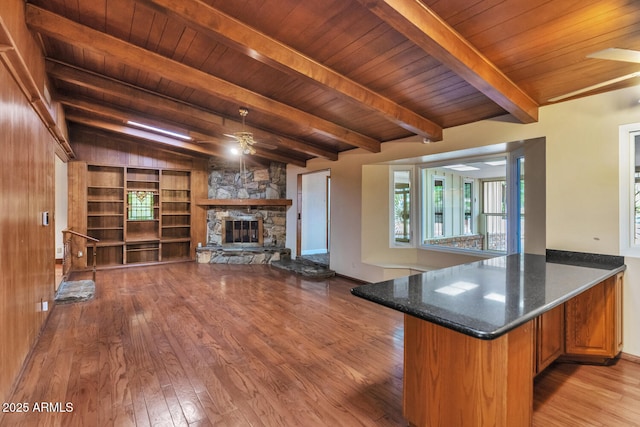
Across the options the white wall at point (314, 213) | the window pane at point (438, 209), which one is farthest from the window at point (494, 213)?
the white wall at point (314, 213)

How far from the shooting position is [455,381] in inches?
64.5

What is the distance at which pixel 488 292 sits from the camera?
5.97 feet

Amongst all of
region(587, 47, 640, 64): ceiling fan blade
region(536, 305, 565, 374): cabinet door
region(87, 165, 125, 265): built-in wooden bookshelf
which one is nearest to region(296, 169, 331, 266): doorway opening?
region(87, 165, 125, 265): built-in wooden bookshelf

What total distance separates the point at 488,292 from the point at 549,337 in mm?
1230

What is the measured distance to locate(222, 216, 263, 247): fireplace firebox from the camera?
7934mm

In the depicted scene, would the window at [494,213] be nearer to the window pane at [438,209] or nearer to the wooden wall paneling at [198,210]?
the window pane at [438,209]

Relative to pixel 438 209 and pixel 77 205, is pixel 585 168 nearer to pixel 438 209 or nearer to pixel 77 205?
pixel 438 209

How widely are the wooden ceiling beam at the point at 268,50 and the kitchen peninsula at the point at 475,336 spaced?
1984 mm

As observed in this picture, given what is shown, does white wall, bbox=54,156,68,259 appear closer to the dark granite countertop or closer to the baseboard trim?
the dark granite countertop

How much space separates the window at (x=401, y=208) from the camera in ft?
18.2

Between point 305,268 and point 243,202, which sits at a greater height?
point 243,202

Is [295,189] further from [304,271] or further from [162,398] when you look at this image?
[162,398]

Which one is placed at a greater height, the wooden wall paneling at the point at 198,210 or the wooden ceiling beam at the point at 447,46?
the wooden ceiling beam at the point at 447,46

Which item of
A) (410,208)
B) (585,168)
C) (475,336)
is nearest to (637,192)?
(585,168)
